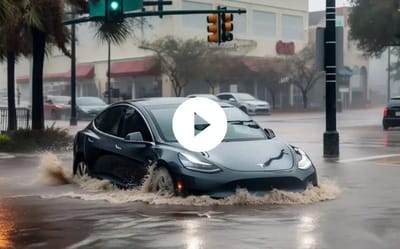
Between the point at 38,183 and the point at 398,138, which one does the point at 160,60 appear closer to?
the point at 398,138

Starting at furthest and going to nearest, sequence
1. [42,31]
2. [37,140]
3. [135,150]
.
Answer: [42,31] < [37,140] < [135,150]

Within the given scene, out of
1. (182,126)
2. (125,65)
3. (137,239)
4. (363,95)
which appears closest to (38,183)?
(182,126)

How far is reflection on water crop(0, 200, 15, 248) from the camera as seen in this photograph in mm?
7301

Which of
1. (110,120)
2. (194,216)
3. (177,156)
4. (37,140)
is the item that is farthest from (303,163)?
(37,140)

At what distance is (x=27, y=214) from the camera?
9.16 meters

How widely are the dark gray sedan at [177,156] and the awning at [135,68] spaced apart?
163ft

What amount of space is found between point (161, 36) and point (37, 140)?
43.7 m

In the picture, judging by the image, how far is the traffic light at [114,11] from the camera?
2230 cm

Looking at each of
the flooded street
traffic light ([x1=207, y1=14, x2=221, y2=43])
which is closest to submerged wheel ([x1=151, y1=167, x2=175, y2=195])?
the flooded street

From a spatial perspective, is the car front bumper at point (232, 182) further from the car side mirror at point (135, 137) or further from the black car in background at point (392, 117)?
the black car in background at point (392, 117)

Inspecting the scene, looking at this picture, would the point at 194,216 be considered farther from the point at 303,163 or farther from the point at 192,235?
the point at 303,163

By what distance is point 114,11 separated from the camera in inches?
902

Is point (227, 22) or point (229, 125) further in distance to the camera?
point (227, 22)

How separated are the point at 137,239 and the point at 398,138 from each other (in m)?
19.1
